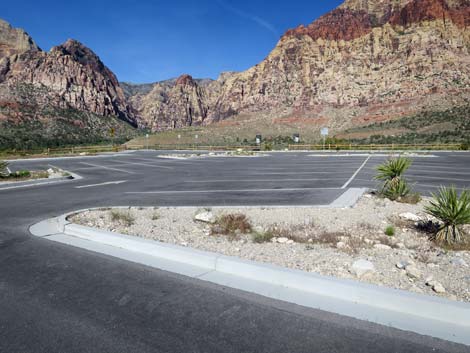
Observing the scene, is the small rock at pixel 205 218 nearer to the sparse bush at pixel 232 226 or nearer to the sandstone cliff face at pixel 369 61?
the sparse bush at pixel 232 226

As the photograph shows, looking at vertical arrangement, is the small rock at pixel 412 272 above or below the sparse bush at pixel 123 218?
above

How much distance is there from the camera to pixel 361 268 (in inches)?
194

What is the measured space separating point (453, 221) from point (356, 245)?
2033 mm

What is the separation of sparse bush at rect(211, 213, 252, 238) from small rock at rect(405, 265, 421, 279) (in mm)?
3312

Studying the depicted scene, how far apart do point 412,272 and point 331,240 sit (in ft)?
6.23

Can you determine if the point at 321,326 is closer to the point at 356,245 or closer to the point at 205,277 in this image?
the point at 205,277

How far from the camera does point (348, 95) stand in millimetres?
116938

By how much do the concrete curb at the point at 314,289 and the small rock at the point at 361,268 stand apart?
398 mm

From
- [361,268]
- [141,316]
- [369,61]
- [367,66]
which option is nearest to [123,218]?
[141,316]

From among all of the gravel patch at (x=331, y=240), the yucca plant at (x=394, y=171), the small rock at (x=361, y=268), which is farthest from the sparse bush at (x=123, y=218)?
the yucca plant at (x=394, y=171)

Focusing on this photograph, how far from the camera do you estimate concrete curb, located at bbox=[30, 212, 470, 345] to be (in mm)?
3814

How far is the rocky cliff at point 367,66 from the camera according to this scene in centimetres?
10188

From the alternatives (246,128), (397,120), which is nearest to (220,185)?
(397,120)

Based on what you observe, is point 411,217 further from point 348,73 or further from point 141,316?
point 348,73
